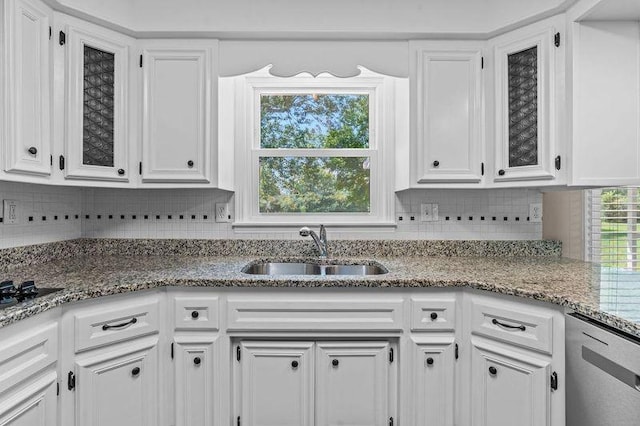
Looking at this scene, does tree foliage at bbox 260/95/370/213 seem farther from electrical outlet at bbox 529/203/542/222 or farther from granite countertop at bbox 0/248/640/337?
electrical outlet at bbox 529/203/542/222

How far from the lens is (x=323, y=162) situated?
8.36ft

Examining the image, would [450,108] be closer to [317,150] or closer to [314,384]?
[317,150]

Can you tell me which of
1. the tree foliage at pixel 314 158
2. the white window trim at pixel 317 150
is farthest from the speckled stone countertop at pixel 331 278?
the tree foliage at pixel 314 158

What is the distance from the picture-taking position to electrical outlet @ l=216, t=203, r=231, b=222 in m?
2.44

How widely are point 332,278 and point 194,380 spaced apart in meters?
0.76

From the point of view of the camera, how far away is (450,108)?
6.93ft

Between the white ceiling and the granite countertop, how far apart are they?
126 cm

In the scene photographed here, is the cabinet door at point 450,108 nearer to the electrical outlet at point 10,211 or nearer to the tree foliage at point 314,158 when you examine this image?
the tree foliage at point 314,158

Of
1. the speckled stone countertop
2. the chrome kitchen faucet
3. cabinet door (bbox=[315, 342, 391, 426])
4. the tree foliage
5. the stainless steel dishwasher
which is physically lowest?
cabinet door (bbox=[315, 342, 391, 426])

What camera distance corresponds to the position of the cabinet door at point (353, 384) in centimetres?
171

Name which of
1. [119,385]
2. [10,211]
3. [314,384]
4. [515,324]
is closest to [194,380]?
[119,385]

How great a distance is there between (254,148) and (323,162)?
0.47 m

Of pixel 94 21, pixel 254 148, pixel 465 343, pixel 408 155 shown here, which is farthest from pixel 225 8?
pixel 465 343

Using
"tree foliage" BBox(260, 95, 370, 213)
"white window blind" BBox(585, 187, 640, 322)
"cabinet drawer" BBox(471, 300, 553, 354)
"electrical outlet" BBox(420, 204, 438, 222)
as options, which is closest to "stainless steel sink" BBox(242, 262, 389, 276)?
"tree foliage" BBox(260, 95, 370, 213)
